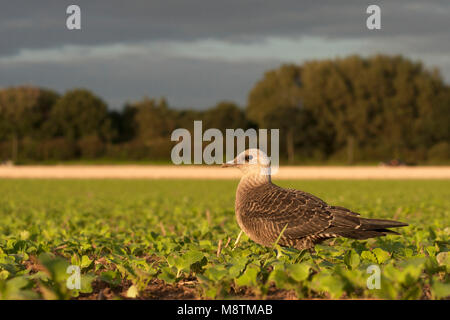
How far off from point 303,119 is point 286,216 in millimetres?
66824

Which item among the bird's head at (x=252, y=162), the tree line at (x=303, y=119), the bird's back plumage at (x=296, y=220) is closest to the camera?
the bird's back plumage at (x=296, y=220)

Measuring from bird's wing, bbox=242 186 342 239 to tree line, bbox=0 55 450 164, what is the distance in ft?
204

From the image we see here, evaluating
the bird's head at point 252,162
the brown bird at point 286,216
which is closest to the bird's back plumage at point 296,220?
the brown bird at point 286,216

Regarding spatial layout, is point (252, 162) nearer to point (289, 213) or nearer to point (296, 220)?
point (289, 213)

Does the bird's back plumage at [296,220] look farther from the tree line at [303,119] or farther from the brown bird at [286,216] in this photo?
the tree line at [303,119]

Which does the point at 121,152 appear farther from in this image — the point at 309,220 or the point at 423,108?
the point at 309,220

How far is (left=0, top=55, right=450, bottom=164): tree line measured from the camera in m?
69.7

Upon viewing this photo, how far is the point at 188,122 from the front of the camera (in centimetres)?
7700

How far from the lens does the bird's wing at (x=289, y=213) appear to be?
5391 mm

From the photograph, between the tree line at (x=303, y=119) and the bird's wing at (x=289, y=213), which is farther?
the tree line at (x=303, y=119)

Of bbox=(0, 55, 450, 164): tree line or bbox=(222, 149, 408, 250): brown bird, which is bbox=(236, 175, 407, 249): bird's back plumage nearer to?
bbox=(222, 149, 408, 250): brown bird

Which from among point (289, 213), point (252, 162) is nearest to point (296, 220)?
point (289, 213)

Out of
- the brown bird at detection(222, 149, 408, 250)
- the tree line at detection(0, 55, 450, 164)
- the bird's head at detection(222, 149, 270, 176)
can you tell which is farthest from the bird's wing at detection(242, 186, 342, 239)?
the tree line at detection(0, 55, 450, 164)

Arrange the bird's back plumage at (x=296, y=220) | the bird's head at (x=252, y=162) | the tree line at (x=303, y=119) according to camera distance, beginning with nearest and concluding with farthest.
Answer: the bird's back plumage at (x=296, y=220) < the bird's head at (x=252, y=162) < the tree line at (x=303, y=119)
